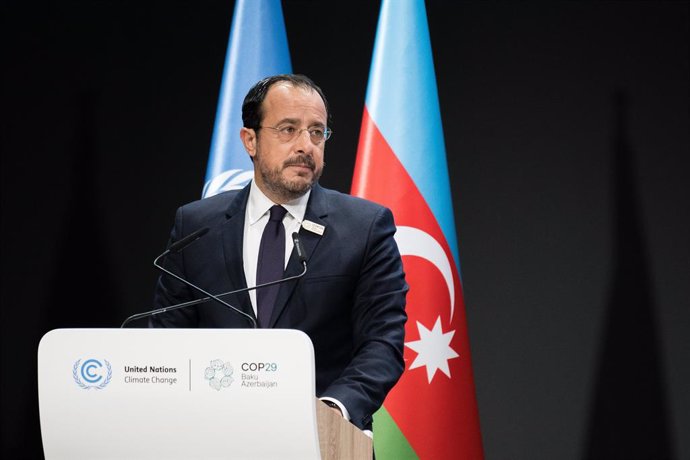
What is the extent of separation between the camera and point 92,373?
1.71m

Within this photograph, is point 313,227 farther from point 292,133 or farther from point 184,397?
point 184,397

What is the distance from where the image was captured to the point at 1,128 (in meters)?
4.73

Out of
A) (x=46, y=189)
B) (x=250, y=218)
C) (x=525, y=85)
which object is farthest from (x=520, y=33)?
(x=46, y=189)

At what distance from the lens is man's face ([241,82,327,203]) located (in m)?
2.36

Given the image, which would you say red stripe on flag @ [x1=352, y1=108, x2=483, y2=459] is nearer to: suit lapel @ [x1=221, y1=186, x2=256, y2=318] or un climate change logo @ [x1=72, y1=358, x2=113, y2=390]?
suit lapel @ [x1=221, y1=186, x2=256, y2=318]

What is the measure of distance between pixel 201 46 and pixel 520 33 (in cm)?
153

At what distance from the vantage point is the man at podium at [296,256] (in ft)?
7.50

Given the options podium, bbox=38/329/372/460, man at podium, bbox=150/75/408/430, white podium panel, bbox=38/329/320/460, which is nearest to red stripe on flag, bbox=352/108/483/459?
man at podium, bbox=150/75/408/430

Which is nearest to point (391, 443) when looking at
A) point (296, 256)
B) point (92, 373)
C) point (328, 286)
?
point (328, 286)

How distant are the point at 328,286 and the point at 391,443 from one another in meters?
1.28

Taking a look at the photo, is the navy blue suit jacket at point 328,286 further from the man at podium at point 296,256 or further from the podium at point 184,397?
the podium at point 184,397

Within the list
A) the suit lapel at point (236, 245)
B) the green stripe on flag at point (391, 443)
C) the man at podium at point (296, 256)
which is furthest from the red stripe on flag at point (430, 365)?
the suit lapel at point (236, 245)

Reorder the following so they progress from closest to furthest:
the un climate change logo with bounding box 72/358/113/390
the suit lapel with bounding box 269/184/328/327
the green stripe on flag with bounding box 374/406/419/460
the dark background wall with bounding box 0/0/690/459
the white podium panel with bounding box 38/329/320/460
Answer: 1. the white podium panel with bounding box 38/329/320/460
2. the un climate change logo with bounding box 72/358/113/390
3. the suit lapel with bounding box 269/184/328/327
4. the green stripe on flag with bounding box 374/406/419/460
5. the dark background wall with bounding box 0/0/690/459

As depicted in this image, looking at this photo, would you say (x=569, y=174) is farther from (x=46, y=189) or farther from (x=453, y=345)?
(x=46, y=189)
